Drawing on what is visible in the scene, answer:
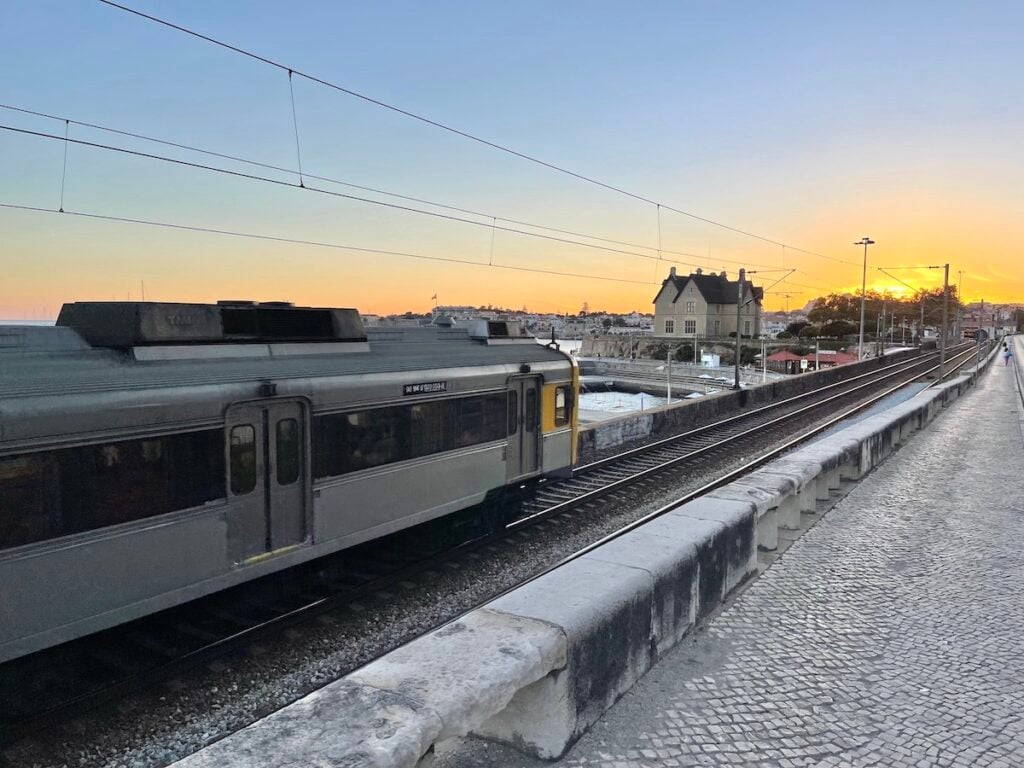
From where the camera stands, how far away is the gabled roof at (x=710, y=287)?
11306cm

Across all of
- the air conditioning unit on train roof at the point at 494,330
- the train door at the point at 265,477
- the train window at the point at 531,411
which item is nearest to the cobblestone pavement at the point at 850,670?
the train door at the point at 265,477

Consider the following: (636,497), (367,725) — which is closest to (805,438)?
(636,497)

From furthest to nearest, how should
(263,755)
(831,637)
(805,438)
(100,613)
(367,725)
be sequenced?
(805,438), (100,613), (831,637), (367,725), (263,755)

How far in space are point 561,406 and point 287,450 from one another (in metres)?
5.78

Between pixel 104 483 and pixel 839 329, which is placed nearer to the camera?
pixel 104 483

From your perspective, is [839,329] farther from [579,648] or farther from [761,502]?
[579,648]

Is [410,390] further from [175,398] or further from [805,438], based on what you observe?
[805,438]

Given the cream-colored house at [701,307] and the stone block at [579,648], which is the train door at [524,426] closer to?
the stone block at [579,648]

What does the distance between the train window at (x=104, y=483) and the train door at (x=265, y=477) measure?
210 mm

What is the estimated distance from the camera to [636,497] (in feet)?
41.9

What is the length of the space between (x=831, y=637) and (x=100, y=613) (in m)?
5.40

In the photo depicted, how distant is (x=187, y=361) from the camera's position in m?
6.73

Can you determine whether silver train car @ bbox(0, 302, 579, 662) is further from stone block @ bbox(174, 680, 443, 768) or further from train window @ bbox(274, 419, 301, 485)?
stone block @ bbox(174, 680, 443, 768)

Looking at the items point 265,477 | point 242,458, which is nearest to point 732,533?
point 265,477
